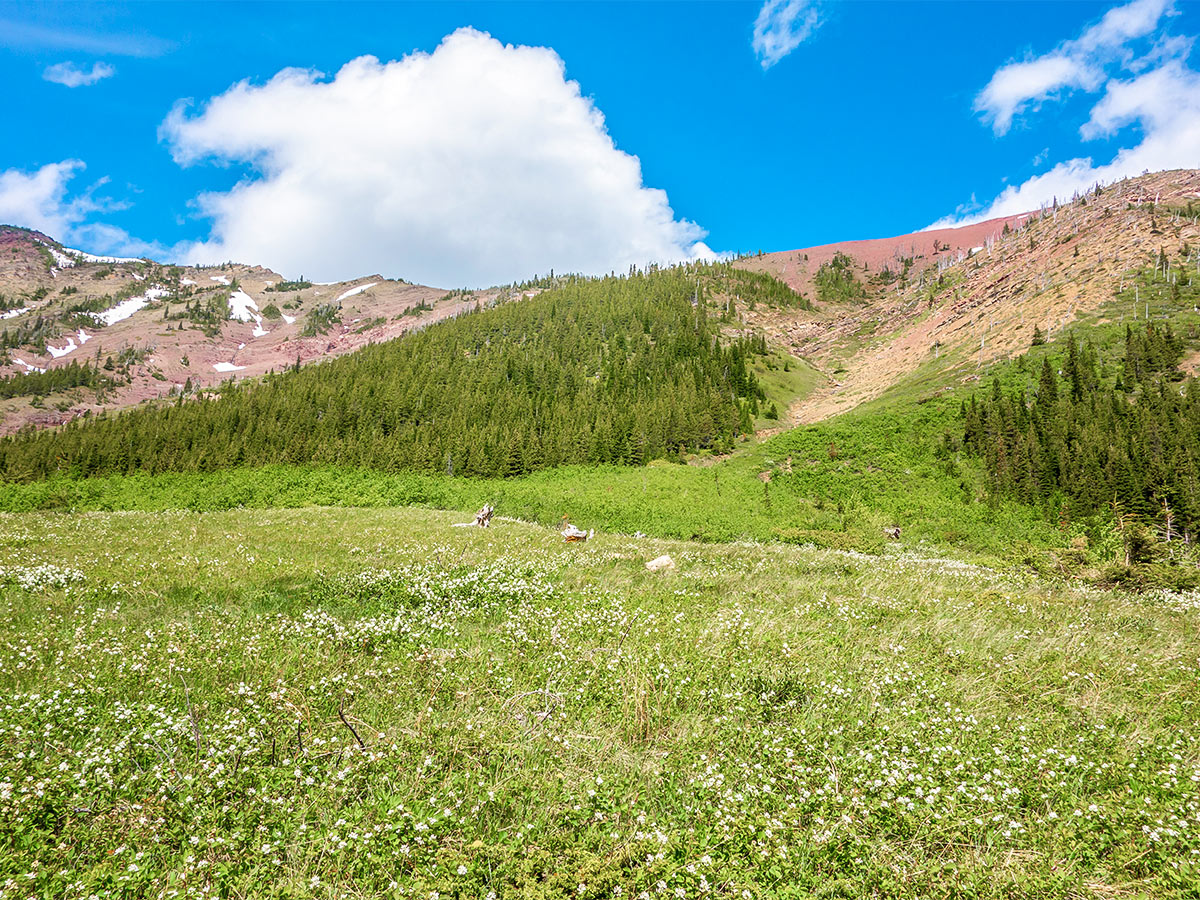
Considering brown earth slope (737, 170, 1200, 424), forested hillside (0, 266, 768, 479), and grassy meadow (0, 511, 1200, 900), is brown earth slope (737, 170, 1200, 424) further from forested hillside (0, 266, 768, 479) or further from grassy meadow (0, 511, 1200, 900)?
grassy meadow (0, 511, 1200, 900)

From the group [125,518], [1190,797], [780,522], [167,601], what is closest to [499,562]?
[167,601]

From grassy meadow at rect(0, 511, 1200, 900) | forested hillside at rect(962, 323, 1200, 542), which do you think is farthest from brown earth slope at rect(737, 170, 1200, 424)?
grassy meadow at rect(0, 511, 1200, 900)

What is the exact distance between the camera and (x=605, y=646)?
389 inches

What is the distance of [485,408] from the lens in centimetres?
9300

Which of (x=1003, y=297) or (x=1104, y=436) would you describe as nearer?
(x=1104, y=436)

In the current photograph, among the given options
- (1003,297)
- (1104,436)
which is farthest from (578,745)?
(1003,297)

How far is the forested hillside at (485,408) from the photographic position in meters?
77.9

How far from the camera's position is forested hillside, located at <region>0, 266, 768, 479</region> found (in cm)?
7788

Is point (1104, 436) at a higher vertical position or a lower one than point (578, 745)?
lower

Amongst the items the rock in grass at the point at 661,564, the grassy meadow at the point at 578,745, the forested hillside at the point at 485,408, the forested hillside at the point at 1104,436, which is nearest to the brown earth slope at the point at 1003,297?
the forested hillside at the point at 1104,436

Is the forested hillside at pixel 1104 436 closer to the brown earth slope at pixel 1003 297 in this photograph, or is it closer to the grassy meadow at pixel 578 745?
the brown earth slope at pixel 1003 297

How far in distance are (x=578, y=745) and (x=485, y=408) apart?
294 feet

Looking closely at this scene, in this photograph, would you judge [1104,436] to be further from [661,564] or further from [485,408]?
[485,408]

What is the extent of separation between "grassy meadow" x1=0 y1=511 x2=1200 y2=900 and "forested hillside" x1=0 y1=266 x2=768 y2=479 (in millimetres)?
63032
